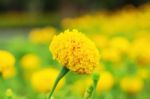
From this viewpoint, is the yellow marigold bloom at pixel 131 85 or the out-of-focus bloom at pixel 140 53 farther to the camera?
the out-of-focus bloom at pixel 140 53

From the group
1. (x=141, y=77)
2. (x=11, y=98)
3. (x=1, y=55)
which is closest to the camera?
(x=11, y=98)

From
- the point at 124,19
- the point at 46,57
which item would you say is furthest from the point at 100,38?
the point at 124,19

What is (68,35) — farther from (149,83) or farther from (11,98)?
(149,83)

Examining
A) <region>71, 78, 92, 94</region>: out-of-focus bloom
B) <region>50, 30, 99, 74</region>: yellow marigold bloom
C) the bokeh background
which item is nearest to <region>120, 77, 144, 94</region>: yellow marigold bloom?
the bokeh background

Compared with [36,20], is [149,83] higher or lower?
higher

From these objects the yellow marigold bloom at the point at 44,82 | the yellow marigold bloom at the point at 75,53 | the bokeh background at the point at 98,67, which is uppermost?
the yellow marigold bloom at the point at 75,53

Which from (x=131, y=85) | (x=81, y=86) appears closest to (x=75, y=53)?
(x=81, y=86)

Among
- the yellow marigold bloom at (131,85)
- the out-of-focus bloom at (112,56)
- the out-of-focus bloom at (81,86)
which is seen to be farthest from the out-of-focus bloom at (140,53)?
the out-of-focus bloom at (81,86)

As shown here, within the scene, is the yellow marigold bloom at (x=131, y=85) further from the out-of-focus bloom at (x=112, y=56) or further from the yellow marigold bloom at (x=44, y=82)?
the yellow marigold bloom at (x=44, y=82)
